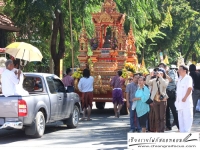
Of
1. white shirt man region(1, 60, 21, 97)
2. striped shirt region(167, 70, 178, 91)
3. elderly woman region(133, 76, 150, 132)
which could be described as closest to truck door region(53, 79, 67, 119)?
white shirt man region(1, 60, 21, 97)

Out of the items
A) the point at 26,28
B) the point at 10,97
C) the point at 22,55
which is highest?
the point at 26,28

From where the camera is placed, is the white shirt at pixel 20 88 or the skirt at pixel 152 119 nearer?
the white shirt at pixel 20 88

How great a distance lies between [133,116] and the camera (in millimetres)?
13570

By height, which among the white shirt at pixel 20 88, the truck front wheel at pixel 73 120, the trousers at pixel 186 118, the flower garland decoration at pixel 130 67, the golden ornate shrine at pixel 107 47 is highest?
the golden ornate shrine at pixel 107 47

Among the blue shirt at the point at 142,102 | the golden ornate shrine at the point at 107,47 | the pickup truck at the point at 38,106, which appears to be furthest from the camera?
the golden ornate shrine at the point at 107,47

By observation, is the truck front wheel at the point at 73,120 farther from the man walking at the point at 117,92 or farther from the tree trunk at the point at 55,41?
the tree trunk at the point at 55,41

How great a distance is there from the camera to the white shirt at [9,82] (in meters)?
12.6

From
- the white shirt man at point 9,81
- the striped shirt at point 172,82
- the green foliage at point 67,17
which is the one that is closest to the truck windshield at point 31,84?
the white shirt man at point 9,81

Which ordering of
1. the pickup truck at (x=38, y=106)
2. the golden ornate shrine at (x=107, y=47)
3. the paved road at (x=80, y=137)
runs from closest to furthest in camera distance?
the paved road at (x=80, y=137)
the pickup truck at (x=38, y=106)
the golden ornate shrine at (x=107, y=47)

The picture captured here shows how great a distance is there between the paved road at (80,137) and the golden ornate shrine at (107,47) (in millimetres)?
3936

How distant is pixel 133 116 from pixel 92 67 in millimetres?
8034

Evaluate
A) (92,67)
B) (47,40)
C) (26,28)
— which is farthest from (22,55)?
(47,40)

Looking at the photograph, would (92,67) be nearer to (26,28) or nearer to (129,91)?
(26,28)

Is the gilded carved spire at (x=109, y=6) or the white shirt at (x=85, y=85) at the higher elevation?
the gilded carved spire at (x=109, y=6)
